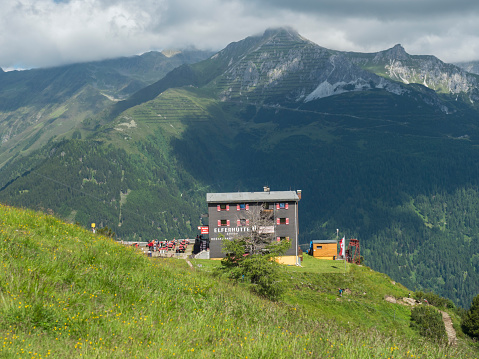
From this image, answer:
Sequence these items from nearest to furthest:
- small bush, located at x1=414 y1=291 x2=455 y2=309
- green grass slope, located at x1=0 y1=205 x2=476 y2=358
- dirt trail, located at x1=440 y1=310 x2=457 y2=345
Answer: green grass slope, located at x1=0 y1=205 x2=476 y2=358 → dirt trail, located at x1=440 y1=310 x2=457 y2=345 → small bush, located at x1=414 y1=291 x2=455 y2=309

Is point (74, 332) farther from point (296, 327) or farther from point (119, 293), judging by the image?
point (296, 327)

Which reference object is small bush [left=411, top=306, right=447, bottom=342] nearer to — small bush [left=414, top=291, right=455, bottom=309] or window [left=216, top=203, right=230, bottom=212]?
small bush [left=414, top=291, right=455, bottom=309]

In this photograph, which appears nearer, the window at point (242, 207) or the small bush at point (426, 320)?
the small bush at point (426, 320)

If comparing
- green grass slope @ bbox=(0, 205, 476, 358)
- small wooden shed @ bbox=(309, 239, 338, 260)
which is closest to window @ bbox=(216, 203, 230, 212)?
small wooden shed @ bbox=(309, 239, 338, 260)

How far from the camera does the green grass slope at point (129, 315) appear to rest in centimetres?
1094

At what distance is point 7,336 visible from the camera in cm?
1035

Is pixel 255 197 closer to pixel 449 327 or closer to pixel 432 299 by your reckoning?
pixel 432 299

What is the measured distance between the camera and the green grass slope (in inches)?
431

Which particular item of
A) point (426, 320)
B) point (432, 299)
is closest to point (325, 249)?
point (432, 299)

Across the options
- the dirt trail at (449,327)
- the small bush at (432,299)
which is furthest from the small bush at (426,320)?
the small bush at (432,299)

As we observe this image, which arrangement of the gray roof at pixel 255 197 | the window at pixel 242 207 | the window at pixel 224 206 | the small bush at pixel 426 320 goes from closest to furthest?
the small bush at pixel 426 320 < the gray roof at pixel 255 197 < the window at pixel 242 207 < the window at pixel 224 206

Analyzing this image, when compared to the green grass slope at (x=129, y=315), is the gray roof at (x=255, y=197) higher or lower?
higher

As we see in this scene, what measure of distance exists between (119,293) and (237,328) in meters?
4.04

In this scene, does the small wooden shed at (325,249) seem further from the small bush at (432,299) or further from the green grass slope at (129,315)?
the green grass slope at (129,315)
